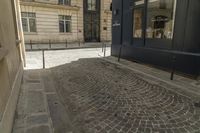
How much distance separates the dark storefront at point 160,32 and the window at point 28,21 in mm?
12702

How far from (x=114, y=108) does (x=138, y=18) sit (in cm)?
614

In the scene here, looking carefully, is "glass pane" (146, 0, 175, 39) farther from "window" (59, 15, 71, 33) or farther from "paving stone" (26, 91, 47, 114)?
"window" (59, 15, 71, 33)

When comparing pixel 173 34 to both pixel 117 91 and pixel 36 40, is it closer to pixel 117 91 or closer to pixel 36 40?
pixel 117 91

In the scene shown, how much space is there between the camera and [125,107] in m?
3.75

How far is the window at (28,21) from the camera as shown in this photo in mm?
18453

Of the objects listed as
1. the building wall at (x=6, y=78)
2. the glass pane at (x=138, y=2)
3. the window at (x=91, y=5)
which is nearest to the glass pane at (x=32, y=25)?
the window at (x=91, y=5)

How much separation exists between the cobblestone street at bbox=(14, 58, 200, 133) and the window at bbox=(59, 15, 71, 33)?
55.3 ft

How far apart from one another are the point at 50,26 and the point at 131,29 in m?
14.5

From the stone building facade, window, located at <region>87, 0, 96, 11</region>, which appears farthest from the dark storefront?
window, located at <region>87, 0, 96, 11</region>

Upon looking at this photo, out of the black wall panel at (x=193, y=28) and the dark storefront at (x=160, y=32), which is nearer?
the black wall panel at (x=193, y=28)

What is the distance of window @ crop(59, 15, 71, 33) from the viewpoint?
21125 millimetres

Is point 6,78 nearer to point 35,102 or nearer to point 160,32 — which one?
point 35,102

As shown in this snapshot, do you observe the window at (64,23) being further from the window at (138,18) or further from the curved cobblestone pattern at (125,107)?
the curved cobblestone pattern at (125,107)

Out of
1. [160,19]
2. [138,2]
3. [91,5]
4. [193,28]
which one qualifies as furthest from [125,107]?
[91,5]
